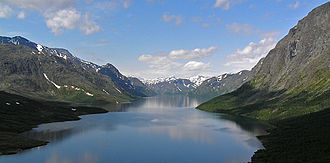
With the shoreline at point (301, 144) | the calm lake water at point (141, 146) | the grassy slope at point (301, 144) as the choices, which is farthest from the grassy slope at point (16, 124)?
the grassy slope at point (301, 144)

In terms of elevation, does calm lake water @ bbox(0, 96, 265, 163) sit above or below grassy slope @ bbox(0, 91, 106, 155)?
below

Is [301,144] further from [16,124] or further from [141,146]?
[16,124]

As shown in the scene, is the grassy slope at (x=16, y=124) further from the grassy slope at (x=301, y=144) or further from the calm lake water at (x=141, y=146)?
the grassy slope at (x=301, y=144)

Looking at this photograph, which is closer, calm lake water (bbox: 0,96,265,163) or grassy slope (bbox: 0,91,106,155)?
calm lake water (bbox: 0,96,265,163)

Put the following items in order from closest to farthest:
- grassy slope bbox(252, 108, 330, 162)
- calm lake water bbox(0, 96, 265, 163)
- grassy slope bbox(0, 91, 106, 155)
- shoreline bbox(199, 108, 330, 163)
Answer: grassy slope bbox(252, 108, 330, 162) < shoreline bbox(199, 108, 330, 163) < calm lake water bbox(0, 96, 265, 163) < grassy slope bbox(0, 91, 106, 155)

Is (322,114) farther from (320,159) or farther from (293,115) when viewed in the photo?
(320,159)

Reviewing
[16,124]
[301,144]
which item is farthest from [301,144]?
[16,124]

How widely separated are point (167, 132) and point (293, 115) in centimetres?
9011

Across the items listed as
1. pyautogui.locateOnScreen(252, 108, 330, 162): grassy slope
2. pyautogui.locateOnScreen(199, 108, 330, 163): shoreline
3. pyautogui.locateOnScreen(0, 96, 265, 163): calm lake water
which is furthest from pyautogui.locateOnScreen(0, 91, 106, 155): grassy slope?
pyautogui.locateOnScreen(252, 108, 330, 162): grassy slope

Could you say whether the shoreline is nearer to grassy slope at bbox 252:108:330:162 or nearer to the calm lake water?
grassy slope at bbox 252:108:330:162

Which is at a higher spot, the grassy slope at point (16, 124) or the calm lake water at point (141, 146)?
the grassy slope at point (16, 124)

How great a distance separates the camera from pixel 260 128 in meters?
170

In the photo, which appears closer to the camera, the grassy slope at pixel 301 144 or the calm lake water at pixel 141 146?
the grassy slope at pixel 301 144

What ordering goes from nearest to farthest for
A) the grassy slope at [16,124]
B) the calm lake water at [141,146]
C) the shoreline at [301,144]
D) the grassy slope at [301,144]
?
1. the grassy slope at [301,144]
2. the shoreline at [301,144]
3. the calm lake water at [141,146]
4. the grassy slope at [16,124]
